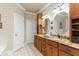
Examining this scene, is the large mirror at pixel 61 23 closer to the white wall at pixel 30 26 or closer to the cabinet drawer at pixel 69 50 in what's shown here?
the cabinet drawer at pixel 69 50

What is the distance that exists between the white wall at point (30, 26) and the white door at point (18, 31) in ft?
0.86

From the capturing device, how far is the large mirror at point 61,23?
3.74 metres

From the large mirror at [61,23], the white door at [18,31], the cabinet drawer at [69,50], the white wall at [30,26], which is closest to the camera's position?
the cabinet drawer at [69,50]

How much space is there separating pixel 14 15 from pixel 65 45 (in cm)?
323

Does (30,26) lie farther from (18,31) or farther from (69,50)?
(69,50)

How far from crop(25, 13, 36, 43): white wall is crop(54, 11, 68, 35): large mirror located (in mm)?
1457

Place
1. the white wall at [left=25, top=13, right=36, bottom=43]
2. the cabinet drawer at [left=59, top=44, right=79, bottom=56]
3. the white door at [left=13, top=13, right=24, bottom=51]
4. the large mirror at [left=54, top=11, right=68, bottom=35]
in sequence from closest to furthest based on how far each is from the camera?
the cabinet drawer at [left=59, top=44, right=79, bottom=56] → the large mirror at [left=54, top=11, right=68, bottom=35] → the white door at [left=13, top=13, right=24, bottom=51] → the white wall at [left=25, top=13, right=36, bottom=43]

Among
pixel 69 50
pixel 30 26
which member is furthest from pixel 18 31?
pixel 69 50

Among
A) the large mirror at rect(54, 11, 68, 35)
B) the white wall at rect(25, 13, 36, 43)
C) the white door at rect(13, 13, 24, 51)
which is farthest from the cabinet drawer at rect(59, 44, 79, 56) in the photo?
the white wall at rect(25, 13, 36, 43)

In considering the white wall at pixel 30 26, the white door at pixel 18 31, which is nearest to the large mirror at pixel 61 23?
the white wall at pixel 30 26

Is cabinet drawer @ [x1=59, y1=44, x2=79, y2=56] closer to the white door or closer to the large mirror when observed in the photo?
the large mirror

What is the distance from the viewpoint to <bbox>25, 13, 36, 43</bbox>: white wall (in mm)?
5702

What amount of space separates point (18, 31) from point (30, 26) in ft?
2.01

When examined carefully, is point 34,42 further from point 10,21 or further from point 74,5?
point 74,5
